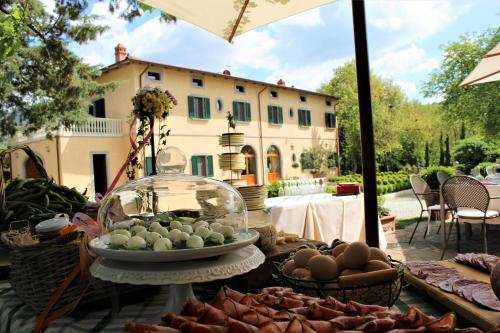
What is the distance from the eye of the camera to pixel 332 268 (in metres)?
0.73

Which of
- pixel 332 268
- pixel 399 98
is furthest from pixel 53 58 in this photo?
pixel 399 98

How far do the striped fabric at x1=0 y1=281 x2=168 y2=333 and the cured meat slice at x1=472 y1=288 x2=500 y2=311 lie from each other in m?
0.64

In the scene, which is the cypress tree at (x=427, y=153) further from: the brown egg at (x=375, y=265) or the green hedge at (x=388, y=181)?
the brown egg at (x=375, y=265)

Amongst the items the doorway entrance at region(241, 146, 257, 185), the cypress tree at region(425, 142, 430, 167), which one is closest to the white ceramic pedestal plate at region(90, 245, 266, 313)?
the doorway entrance at region(241, 146, 257, 185)

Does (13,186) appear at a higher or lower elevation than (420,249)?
higher

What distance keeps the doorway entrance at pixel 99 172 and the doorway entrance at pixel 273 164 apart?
25.3 ft

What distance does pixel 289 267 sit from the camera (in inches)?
32.7

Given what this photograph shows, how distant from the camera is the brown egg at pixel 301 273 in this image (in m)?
0.76

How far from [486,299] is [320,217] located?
3491 millimetres

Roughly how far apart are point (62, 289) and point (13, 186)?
88 cm

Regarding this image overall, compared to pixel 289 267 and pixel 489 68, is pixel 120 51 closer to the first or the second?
pixel 489 68

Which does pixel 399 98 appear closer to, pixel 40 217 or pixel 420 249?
pixel 420 249

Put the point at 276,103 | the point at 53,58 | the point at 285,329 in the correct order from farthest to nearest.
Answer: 1. the point at 276,103
2. the point at 53,58
3. the point at 285,329

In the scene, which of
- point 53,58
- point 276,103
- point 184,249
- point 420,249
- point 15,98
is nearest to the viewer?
point 184,249
